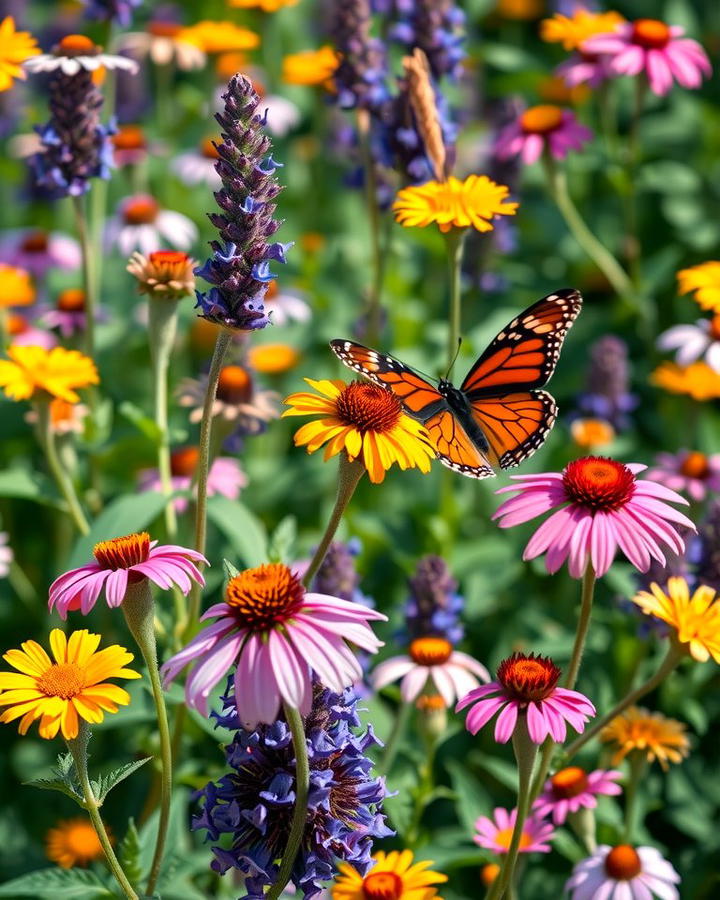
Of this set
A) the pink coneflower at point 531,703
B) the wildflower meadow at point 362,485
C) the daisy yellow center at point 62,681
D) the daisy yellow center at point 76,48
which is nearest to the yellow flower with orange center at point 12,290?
the wildflower meadow at point 362,485

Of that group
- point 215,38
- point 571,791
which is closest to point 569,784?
point 571,791

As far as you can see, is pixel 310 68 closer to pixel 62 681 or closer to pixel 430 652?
pixel 430 652

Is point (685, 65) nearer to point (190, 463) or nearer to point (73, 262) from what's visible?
point (190, 463)

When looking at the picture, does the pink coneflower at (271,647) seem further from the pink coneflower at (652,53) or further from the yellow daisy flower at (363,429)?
the pink coneflower at (652,53)

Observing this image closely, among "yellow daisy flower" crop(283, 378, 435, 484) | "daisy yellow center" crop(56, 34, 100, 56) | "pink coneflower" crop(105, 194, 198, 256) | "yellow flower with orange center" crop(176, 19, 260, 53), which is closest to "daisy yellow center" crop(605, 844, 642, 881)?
"yellow daisy flower" crop(283, 378, 435, 484)

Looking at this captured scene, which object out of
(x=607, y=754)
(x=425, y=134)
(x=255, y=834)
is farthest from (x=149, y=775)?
(x=425, y=134)
